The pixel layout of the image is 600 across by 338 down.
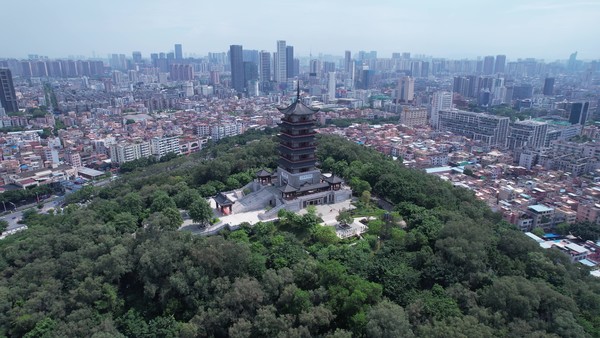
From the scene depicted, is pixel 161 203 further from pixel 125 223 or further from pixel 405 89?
pixel 405 89

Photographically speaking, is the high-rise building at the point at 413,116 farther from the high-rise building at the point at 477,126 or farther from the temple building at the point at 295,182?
the temple building at the point at 295,182

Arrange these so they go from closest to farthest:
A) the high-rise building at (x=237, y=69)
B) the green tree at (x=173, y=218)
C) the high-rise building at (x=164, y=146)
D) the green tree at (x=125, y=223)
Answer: the green tree at (x=173, y=218)
the green tree at (x=125, y=223)
the high-rise building at (x=164, y=146)
the high-rise building at (x=237, y=69)

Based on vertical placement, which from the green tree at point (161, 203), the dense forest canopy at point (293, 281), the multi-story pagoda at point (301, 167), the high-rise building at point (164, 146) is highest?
the multi-story pagoda at point (301, 167)

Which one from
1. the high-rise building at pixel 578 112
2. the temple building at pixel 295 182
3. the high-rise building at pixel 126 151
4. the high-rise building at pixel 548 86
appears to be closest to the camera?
the temple building at pixel 295 182

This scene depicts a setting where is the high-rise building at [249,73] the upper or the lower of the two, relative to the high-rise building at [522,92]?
upper

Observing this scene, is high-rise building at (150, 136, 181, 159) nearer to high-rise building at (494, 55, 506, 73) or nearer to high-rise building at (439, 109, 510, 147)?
high-rise building at (439, 109, 510, 147)

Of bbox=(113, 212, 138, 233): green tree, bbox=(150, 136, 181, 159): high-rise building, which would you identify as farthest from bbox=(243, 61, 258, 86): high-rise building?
bbox=(113, 212, 138, 233): green tree

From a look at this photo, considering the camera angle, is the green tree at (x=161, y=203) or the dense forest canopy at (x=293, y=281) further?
the green tree at (x=161, y=203)

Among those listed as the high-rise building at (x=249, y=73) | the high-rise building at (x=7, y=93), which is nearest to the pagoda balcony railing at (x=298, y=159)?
the high-rise building at (x=7, y=93)
